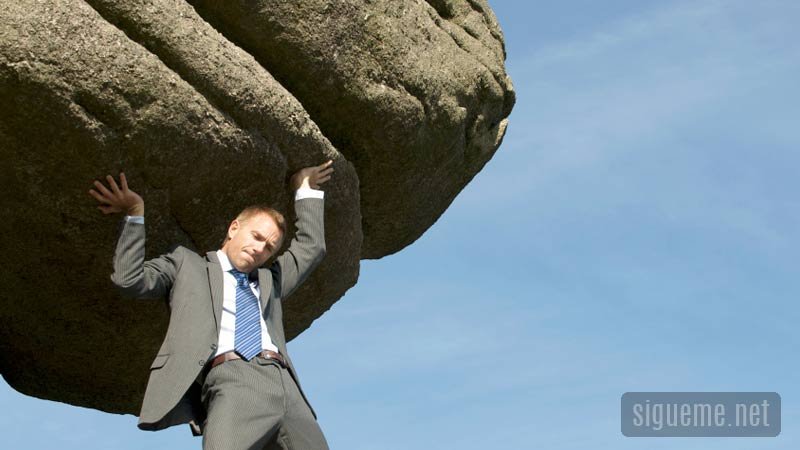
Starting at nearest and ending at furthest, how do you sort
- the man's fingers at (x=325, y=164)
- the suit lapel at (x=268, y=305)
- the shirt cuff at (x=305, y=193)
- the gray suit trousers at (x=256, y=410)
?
1. the gray suit trousers at (x=256, y=410)
2. the suit lapel at (x=268, y=305)
3. the shirt cuff at (x=305, y=193)
4. the man's fingers at (x=325, y=164)

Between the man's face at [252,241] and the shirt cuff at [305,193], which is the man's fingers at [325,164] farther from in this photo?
the man's face at [252,241]

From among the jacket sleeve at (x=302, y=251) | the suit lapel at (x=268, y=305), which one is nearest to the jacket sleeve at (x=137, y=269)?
the suit lapel at (x=268, y=305)

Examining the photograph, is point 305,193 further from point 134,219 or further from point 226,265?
point 134,219

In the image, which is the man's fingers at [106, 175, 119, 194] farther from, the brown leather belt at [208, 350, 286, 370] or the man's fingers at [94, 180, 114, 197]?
the brown leather belt at [208, 350, 286, 370]

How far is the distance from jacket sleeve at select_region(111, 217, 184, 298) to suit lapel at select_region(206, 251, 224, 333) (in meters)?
0.17

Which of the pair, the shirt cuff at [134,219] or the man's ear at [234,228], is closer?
the shirt cuff at [134,219]

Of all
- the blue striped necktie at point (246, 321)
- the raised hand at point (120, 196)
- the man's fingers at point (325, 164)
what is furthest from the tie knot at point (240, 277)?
the man's fingers at point (325, 164)

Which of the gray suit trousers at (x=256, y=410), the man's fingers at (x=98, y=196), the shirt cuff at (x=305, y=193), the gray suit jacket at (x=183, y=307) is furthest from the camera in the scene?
the shirt cuff at (x=305, y=193)

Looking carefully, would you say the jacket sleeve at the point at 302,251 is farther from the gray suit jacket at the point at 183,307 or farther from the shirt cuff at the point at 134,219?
the shirt cuff at the point at 134,219

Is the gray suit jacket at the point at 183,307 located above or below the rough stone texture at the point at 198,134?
below

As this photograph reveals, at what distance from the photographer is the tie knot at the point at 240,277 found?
614 cm

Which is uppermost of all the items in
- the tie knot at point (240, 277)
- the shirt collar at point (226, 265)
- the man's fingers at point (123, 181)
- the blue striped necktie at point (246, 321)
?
the man's fingers at point (123, 181)

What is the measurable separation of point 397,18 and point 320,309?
2190 millimetres

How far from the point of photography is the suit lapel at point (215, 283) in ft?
19.3
